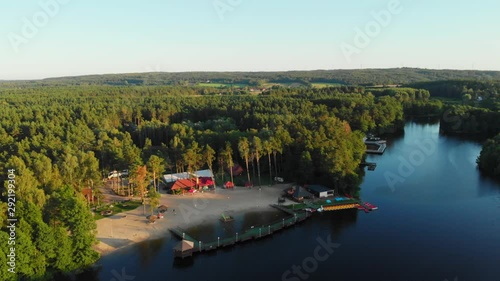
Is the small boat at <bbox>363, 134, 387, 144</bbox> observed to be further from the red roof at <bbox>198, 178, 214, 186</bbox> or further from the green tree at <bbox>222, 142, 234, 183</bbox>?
the red roof at <bbox>198, 178, 214, 186</bbox>

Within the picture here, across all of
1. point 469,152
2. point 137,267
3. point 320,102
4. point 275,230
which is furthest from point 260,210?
point 320,102

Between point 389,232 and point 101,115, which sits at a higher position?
point 101,115

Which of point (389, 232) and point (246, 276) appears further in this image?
point (389, 232)

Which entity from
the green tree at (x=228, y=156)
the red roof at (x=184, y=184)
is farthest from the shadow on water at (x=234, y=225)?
the green tree at (x=228, y=156)

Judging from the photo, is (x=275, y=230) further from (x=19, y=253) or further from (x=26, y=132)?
(x=26, y=132)

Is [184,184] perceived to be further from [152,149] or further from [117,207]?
[152,149]

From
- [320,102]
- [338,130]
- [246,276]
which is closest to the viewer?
[246,276]
